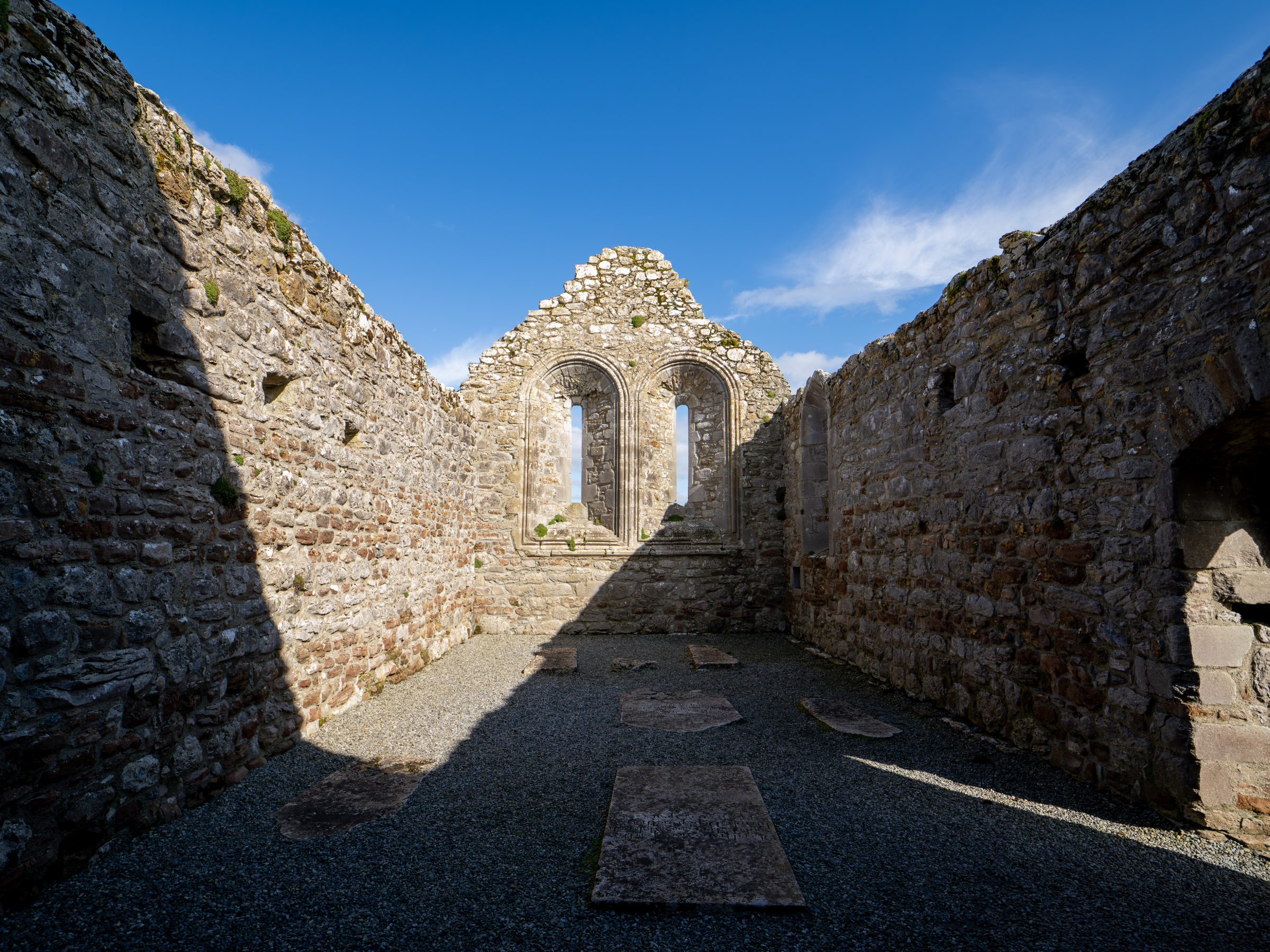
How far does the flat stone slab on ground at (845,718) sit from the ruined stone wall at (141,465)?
387cm

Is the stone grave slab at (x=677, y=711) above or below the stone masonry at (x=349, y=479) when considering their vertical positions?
below

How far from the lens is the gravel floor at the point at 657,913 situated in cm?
231

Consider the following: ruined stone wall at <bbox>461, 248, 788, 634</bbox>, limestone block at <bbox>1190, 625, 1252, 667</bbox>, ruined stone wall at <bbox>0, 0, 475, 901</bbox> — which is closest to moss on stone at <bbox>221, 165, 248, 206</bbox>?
ruined stone wall at <bbox>0, 0, 475, 901</bbox>

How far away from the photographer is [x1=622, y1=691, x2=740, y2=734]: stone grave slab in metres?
5.08

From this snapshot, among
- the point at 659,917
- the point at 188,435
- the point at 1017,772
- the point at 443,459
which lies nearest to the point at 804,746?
the point at 1017,772

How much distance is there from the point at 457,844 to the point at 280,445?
2919 millimetres

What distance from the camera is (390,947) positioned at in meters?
2.25

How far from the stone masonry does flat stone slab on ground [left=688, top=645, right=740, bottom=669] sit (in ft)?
5.31

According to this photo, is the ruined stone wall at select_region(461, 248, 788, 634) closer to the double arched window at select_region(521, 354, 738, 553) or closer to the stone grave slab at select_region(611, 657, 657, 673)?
the double arched window at select_region(521, 354, 738, 553)

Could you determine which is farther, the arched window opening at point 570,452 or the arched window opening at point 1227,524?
the arched window opening at point 570,452

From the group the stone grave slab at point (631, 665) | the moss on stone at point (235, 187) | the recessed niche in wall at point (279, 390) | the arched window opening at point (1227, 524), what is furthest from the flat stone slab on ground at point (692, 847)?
the moss on stone at point (235, 187)

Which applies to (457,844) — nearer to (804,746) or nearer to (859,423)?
(804,746)

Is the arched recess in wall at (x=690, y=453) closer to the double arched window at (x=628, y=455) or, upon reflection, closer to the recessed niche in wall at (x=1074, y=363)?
the double arched window at (x=628, y=455)

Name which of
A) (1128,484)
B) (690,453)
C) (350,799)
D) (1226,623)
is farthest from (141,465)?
(690,453)
